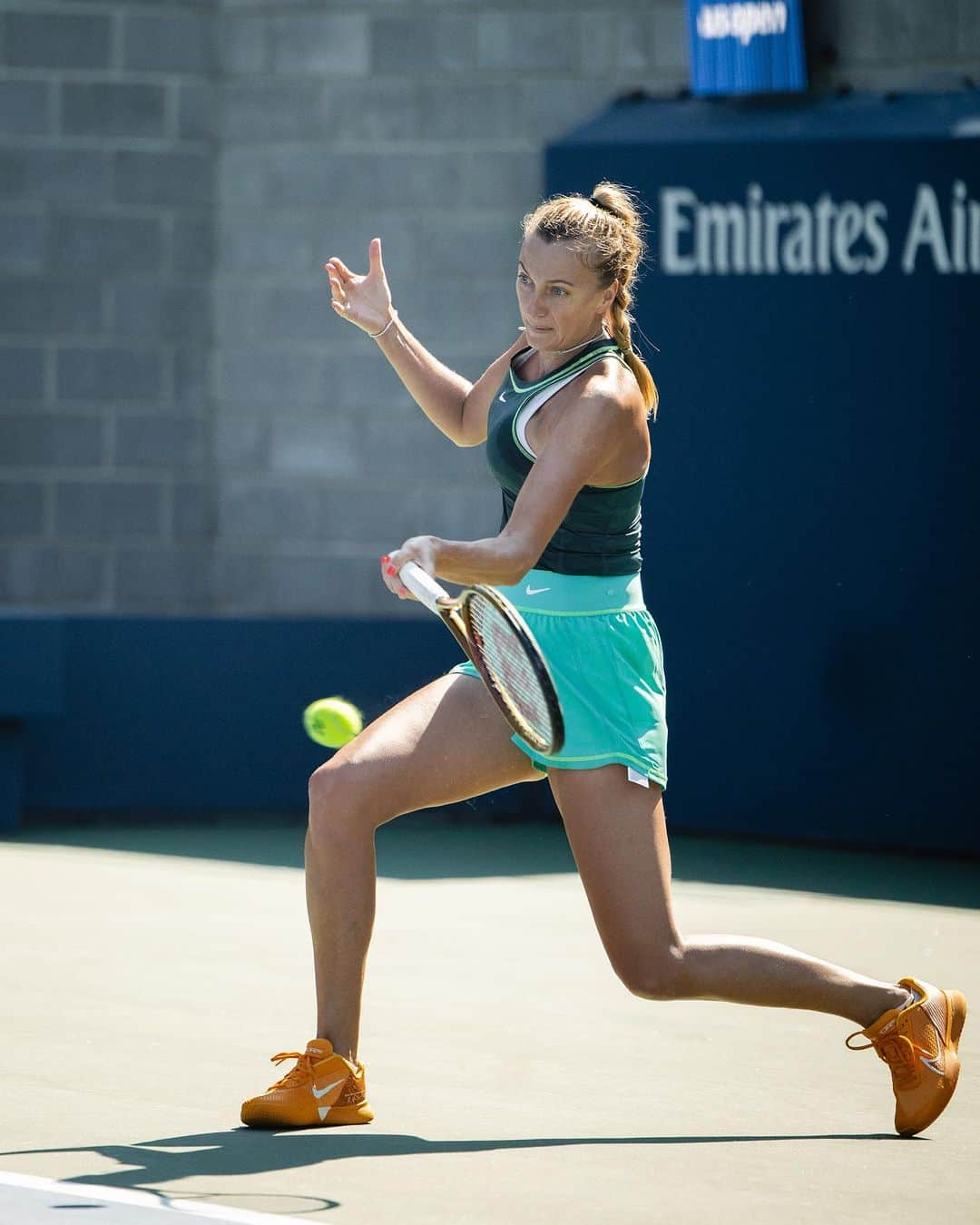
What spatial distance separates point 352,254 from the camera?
33.0 ft

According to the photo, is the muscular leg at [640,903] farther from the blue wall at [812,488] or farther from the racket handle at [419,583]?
the blue wall at [812,488]

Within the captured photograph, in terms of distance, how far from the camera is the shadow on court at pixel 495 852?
27.1 ft

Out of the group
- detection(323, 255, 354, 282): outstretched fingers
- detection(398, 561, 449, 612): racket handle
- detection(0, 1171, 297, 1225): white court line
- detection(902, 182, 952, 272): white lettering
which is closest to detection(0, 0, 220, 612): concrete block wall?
detection(902, 182, 952, 272): white lettering

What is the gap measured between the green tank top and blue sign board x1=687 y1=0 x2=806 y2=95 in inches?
183

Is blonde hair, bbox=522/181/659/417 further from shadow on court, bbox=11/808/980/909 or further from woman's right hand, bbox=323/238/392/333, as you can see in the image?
shadow on court, bbox=11/808/980/909

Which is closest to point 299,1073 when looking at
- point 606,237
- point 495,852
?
point 606,237

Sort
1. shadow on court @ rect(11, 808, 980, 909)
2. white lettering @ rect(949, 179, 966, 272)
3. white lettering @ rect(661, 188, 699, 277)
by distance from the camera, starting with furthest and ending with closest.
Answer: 1. white lettering @ rect(661, 188, 699, 277)
2. white lettering @ rect(949, 179, 966, 272)
3. shadow on court @ rect(11, 808, 980, 909)

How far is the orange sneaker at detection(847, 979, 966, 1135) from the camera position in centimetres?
457

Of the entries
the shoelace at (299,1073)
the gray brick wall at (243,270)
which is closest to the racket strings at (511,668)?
the shoelace at (299,1073)

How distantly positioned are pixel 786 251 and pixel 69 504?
3.52 meters

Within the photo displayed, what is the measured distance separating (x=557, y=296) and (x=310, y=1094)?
166 cm

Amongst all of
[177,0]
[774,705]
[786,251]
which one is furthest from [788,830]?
[177,0]

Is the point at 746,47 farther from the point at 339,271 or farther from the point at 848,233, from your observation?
the point at 339,271

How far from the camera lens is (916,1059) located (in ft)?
15.0
